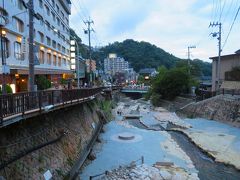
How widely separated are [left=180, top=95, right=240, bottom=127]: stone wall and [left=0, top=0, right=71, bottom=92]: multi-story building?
26.7 meters

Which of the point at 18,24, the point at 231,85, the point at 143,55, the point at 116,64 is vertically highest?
the point at 143,55

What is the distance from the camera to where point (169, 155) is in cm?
2138

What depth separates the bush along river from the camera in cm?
1692

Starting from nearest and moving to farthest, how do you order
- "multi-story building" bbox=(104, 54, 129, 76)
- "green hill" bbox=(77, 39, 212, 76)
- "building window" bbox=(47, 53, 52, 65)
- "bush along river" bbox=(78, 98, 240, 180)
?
"bush along river" bbox=(78, 98, 240, 180) → "building window" bbox=(47, 53, 52, 65) → "green hill" bbox=(77, 39, 212, 76) → "multi-story building" bbox=(104, 54, 129, 76)

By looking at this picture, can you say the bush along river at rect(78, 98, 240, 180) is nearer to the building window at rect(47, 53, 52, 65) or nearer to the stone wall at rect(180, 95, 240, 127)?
the stone wall at rect(180, 95, 240, 127)

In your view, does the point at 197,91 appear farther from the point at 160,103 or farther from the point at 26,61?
the point at 26,61

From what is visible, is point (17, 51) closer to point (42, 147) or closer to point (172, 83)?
point (42, 147)

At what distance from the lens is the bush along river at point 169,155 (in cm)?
1692

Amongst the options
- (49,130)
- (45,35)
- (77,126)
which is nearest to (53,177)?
(49,130)

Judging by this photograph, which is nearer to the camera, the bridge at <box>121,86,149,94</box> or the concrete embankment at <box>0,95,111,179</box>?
the concrete embankment at <box>0,95,111,179</box>

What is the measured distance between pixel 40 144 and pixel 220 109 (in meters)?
30.9

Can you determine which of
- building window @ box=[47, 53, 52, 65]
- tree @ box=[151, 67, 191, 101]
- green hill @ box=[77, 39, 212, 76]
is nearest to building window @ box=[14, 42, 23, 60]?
building window @ box=[47, 53, 52, 65]

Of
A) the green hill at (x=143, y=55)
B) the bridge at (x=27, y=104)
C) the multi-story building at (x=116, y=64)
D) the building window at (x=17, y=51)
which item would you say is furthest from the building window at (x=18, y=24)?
the multi-story building at (x=116, y=64)

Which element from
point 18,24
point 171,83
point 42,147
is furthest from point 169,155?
point 171,83
